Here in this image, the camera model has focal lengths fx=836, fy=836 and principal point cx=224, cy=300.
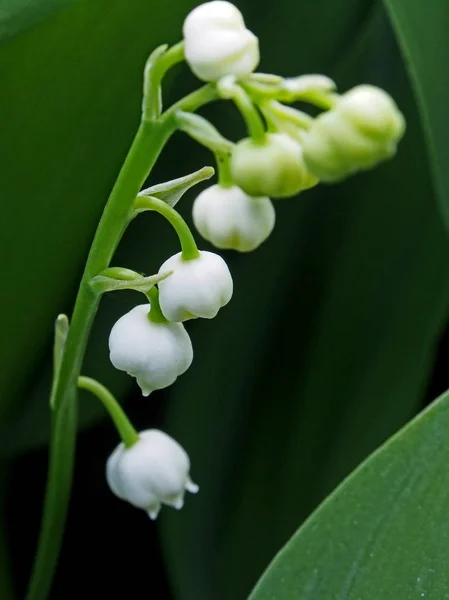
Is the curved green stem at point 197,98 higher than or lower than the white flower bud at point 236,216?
higher

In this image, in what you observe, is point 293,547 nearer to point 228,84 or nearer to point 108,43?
point 228,84

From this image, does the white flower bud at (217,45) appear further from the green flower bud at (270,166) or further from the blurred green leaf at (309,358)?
the blurred green leaf at (309,358)

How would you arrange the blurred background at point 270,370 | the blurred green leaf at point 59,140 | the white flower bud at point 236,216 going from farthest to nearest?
the blurred background at point 270,370
the blurred green leaf at point 59,140
the white flower bud at point 236,216

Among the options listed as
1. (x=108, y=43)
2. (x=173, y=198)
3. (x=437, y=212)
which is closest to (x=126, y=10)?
(x=108, y=43)

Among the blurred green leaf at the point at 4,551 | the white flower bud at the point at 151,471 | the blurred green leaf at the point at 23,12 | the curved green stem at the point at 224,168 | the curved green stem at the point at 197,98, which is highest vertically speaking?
the blurred green leaf at the point at 23,12

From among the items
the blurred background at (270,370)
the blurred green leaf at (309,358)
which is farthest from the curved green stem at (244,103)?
the blurred green leaf at (309,358)

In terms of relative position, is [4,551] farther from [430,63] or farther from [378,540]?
[430,63]

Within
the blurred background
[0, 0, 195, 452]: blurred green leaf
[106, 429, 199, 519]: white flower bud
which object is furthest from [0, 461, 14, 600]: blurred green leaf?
[106, 429, 199, 519]: white flower bud
